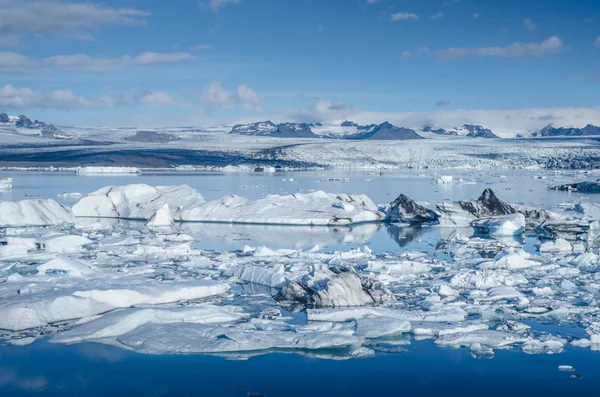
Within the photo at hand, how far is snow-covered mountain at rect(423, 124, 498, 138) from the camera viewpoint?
162m

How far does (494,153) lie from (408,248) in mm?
43850

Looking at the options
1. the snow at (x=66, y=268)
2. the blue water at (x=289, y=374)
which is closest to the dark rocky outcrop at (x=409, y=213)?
the snow at (x=66, y=268)

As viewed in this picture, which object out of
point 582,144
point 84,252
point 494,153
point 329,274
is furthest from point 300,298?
point 582,144

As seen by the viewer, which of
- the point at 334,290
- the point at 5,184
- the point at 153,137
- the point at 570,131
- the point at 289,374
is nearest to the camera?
the point at 289,374

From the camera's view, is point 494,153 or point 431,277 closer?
point 431,277

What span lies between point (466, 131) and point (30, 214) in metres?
167

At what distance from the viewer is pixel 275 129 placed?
5684 inches

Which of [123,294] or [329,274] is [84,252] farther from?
[329,274]

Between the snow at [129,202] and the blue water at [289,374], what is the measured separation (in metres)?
9.11

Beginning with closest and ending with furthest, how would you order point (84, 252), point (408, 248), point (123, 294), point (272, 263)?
point (123, 294) → point (272, 263) → point (84, 252) → point (408, 248)

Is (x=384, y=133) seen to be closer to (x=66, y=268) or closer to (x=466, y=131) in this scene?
(x=466, y=131)

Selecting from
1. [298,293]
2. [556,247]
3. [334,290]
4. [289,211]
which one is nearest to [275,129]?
[289,211]

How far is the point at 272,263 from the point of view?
7.89m

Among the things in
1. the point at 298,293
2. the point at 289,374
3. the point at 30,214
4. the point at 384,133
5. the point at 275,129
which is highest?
the point at 275,129
